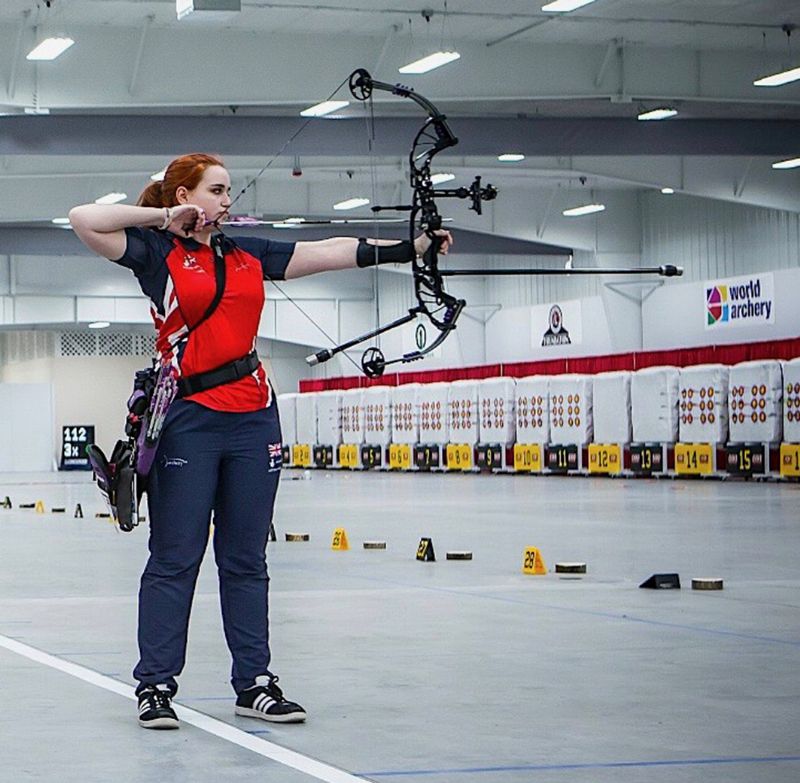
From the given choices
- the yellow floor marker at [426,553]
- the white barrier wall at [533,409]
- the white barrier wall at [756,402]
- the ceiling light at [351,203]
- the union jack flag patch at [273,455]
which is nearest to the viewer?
the union jack flag patch at [273,455]

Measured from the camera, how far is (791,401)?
34.1 metres

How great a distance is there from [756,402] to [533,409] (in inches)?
347

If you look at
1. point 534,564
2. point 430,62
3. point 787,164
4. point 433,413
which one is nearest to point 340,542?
point 534,564

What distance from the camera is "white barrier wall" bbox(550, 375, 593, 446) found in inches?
1591

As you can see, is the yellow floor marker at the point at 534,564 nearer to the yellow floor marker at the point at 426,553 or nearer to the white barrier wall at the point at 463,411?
the yellow floor marker at the point at 426,553

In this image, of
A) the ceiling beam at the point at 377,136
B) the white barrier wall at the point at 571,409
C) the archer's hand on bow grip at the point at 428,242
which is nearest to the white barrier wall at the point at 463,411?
the white barrier wall at the point at 571,409

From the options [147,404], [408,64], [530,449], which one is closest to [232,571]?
[147,404]

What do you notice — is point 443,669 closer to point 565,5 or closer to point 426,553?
point 426,553

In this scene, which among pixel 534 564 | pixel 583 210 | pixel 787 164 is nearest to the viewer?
pixel 534 564

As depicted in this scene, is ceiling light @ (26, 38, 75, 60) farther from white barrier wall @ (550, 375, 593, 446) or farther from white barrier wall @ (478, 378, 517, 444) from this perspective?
white barrier wall @ (478, 378, 517, 444)

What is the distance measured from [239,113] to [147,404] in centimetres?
2533

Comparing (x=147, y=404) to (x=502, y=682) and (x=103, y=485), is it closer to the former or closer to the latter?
(x=103, y=485)

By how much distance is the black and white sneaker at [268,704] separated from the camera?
233 inches

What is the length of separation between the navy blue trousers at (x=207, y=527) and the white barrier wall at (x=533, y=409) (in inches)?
1424
